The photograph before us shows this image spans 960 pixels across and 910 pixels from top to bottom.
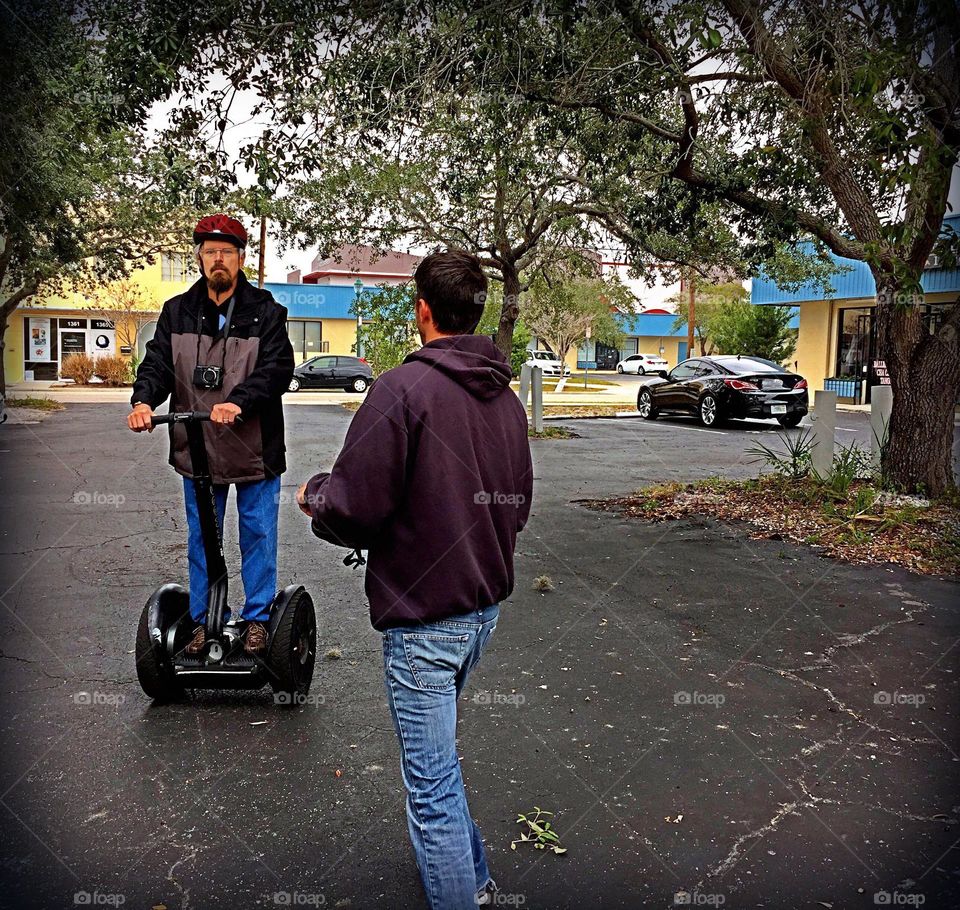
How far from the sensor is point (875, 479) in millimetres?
9109

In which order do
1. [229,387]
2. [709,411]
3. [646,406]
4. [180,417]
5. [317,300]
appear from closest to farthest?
[180,417] → [229,387] → [709,411] → [646,406] → [317,300]

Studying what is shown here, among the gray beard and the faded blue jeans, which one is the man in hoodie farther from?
the gray beard

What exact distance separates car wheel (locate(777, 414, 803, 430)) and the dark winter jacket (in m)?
17.3

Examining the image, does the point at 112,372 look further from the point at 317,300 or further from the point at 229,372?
the point at 229,372

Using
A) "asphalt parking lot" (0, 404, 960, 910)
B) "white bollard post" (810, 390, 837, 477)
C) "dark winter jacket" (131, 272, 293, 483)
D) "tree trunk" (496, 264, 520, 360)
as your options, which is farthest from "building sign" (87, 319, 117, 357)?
"dark winter jacket" (131, 272, 293, 483)

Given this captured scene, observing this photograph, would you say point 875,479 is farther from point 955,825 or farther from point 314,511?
point 314,511

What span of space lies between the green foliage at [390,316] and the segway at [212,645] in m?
15.2

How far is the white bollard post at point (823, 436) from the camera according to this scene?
949cm

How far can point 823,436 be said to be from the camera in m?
9.52

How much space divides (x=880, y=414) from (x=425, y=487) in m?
8.43

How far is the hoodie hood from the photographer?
2.43m

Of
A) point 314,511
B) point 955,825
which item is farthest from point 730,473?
point 314,511

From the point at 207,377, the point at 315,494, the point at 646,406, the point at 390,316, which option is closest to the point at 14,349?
the point at 390,316

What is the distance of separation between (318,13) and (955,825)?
22.9 ft
